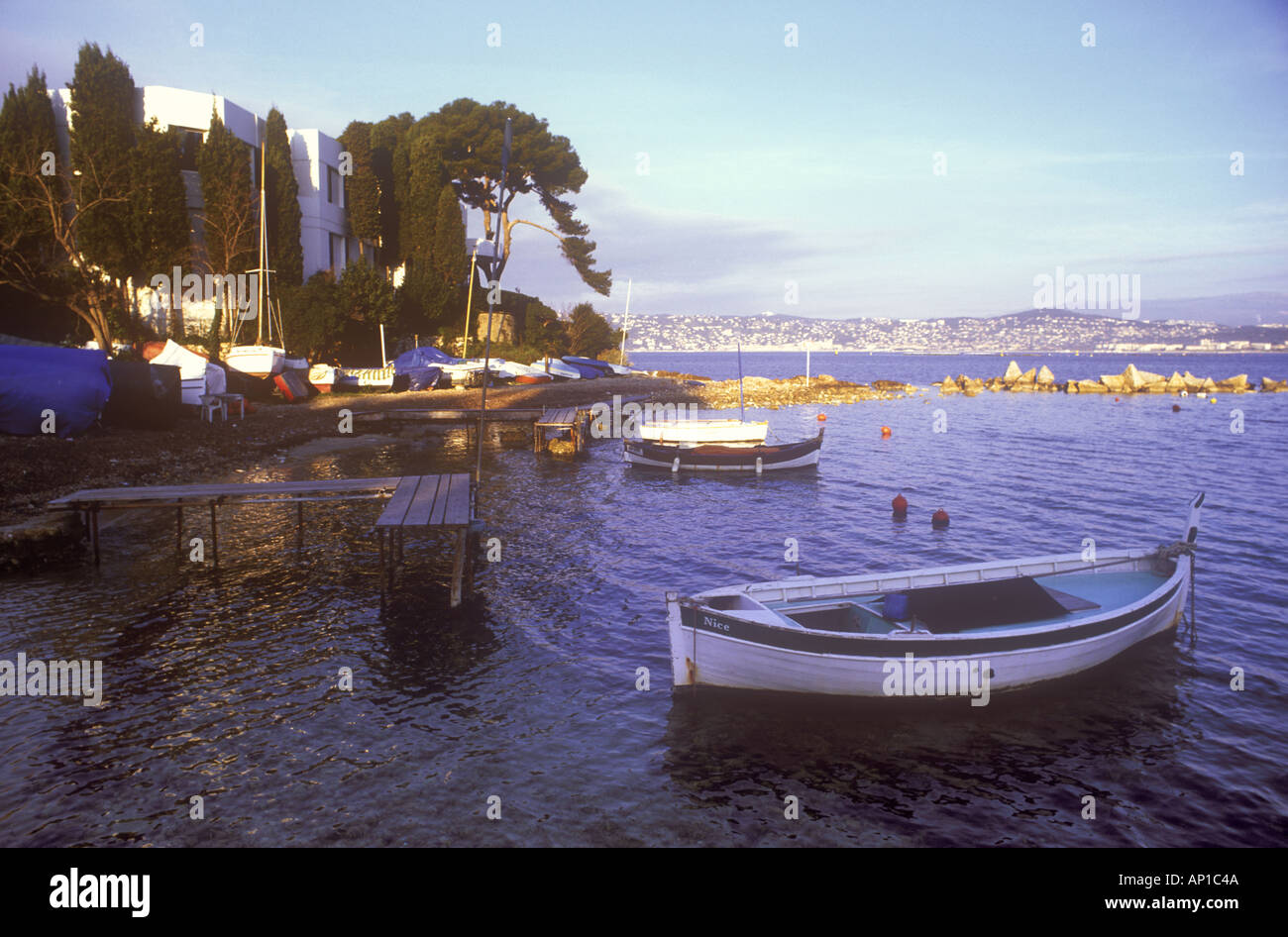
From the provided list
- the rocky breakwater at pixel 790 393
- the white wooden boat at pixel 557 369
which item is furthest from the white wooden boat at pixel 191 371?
the rocky breakwater at pixel 790 393

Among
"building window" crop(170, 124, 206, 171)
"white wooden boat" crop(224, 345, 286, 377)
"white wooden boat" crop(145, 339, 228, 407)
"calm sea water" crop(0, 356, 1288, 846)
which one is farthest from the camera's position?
"building window" crop(170, 124, 206, 171)

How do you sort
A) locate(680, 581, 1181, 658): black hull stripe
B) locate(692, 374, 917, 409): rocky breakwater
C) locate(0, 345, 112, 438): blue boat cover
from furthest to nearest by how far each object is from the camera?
locate(692, 374, 917, 409): rocky breakwater < locate(0, 345, 112, 438): blue boat cover < locate(680, 581, 1181, 658): black hull stripe

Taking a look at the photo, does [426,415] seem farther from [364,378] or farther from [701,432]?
[701,432]

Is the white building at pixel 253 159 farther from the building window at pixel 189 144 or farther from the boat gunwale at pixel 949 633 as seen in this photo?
the boat gunwale at pixel 949 633

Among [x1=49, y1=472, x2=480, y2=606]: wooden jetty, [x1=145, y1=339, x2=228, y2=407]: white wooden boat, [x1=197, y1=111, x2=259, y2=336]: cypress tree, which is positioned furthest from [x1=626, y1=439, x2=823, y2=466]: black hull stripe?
[x1=197, y1=111, x2=259, y2=336]: cypress tree

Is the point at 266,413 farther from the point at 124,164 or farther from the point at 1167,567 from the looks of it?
the point at 1167,567

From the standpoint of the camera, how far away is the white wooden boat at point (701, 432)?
33.4 metres

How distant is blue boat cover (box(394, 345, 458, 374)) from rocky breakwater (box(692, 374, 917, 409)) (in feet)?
63.4

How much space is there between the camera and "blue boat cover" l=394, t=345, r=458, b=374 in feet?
156

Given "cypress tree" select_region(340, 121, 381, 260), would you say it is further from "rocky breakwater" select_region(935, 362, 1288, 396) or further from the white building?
"rocky breakwater" select_region(935, 362, 1288, 396)

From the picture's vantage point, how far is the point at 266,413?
3434cm

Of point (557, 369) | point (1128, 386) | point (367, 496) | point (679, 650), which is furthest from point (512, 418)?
point (1128, 386)
